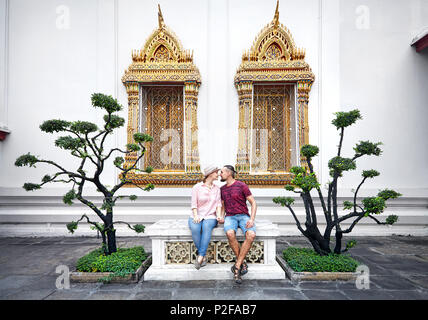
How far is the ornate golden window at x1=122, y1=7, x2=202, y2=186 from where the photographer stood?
20.5 feet

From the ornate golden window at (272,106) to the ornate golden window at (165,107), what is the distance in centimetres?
112

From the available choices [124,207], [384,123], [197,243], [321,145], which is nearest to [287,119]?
[321,145]

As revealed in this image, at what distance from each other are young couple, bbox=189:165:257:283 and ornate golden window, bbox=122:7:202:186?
7.15ft

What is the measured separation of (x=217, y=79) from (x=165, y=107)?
55.7 inches

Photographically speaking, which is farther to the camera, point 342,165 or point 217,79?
point 217,79

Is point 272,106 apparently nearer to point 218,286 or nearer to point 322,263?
point 322,263

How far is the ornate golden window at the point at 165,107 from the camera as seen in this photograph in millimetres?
6234

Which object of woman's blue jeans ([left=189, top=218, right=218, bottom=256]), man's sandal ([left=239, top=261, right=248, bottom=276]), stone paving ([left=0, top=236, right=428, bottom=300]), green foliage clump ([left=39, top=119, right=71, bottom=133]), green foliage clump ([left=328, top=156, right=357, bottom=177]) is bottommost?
stone paving ([left=0, top=236, right=428, bottom=300])

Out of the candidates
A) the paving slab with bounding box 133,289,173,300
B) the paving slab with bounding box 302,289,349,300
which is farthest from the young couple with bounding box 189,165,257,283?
the paving slab with bounding box 302,289,349,300

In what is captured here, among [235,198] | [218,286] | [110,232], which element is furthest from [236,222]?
[110,232]

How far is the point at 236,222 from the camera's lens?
3.90m

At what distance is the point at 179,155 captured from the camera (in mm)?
6477

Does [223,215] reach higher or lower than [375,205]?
lower

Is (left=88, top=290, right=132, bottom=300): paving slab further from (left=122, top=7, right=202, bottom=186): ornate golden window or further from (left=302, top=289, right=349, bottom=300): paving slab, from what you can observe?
(left=122, top=7, right=202, bottom=186): ornate golden window
